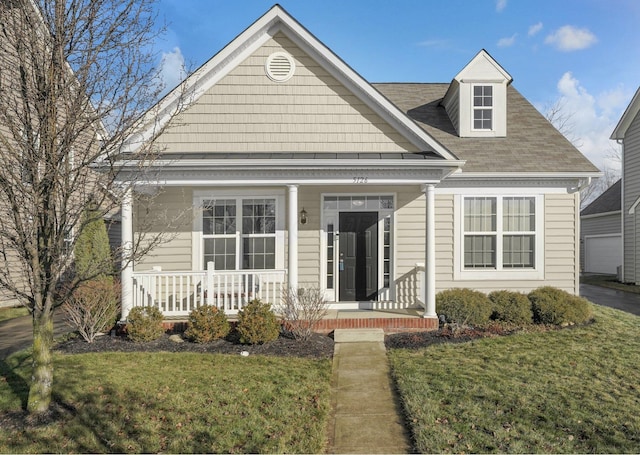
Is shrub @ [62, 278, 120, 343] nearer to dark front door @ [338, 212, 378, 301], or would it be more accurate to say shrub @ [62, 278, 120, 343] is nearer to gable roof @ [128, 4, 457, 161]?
gable roof @ [128, 4, 457, 161]

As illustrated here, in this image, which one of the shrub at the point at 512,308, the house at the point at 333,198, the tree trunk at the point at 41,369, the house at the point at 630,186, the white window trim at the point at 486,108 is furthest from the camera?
the house at the point at 630,186

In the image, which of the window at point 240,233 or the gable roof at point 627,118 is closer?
the window at point 240,233

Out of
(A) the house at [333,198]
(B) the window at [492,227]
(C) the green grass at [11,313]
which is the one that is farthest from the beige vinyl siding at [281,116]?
(C) the green grass at [11,313]

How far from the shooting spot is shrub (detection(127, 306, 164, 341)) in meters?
7.15

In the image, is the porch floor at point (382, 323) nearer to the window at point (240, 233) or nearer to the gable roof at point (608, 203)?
the window at point (240, 233)

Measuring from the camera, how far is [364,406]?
15.7 ft

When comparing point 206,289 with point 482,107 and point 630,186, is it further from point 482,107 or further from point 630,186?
point 630,186

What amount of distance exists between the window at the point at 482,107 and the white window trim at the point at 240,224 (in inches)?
227

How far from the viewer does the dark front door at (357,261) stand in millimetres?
9250

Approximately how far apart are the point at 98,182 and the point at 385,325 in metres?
5.70

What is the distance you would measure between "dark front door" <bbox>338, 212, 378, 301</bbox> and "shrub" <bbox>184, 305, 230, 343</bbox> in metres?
3.03

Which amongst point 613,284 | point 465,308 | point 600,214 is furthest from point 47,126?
point 600,214

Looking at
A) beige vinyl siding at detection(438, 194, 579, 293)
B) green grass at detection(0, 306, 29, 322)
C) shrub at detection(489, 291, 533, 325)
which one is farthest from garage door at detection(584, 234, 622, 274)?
green grass at detection(0, 306, 29, 322)

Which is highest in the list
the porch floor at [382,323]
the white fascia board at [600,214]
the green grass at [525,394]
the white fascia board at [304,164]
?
the white fascia board at [304,164]
